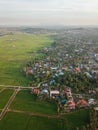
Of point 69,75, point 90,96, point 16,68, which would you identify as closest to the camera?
point 90,96

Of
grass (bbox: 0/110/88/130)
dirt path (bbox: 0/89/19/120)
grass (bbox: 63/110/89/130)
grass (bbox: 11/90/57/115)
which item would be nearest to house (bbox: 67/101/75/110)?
grass (bbox: 63/110/89/130)

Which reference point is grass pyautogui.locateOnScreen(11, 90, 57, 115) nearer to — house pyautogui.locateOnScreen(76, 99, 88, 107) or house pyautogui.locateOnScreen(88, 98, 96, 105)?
house pyautogui.locateOnScreen(76, 99, 88, 107)

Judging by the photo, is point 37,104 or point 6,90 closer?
point 37,104

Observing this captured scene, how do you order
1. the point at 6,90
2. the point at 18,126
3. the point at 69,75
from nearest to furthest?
the point at 18,126 < the point at 6,90 < the point at 69,75

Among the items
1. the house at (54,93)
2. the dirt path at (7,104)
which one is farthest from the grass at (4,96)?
the house at (54,93)

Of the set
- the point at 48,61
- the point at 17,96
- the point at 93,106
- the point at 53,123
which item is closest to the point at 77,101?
the point at 93,106

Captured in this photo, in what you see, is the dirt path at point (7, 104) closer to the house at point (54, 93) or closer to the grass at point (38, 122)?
the grass at point (38, 122)

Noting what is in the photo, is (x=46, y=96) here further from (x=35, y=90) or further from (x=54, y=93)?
(x=35, y=90)

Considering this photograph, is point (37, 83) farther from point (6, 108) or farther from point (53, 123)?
point (53, 123)
